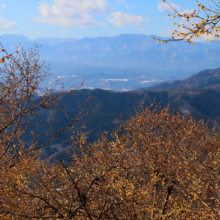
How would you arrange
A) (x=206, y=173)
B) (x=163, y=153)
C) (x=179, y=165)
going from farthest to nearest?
1. (x=163, y=153)
2. (x=206, y=173)
3. (x=179, y=165)

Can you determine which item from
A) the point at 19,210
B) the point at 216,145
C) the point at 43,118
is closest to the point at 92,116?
the point at 43,118

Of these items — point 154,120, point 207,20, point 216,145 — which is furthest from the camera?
point 216,145

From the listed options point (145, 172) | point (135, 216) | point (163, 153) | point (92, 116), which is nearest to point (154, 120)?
point (163, 153)

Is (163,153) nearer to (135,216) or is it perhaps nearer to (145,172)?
(145,172)

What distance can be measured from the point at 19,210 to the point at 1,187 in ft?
5.33

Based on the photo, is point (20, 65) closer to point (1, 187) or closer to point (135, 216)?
point (1, 187)

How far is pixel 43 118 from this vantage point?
623 ft

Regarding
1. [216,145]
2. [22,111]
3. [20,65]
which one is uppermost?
[20,65]

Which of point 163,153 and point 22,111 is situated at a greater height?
point 22,111

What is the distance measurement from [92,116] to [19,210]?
18343cm

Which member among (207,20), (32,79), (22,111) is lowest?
(22,111)

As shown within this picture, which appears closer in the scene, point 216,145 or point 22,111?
point 22,111

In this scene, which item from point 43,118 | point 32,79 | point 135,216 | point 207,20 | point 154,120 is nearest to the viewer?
point 207,20

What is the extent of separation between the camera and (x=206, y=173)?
13625 millimetres
